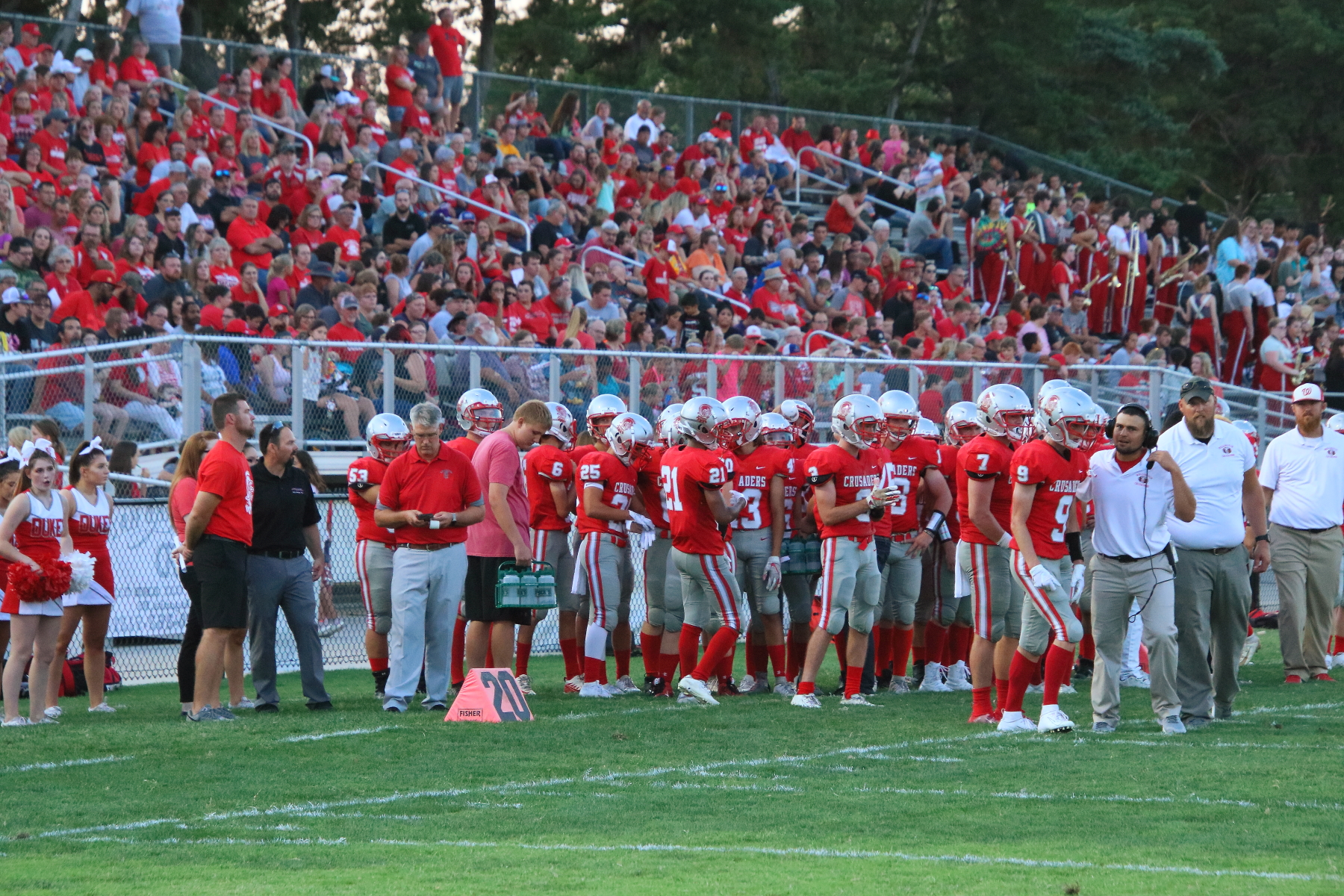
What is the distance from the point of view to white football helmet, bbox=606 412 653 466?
12.0m

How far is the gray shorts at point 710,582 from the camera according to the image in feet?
37.8

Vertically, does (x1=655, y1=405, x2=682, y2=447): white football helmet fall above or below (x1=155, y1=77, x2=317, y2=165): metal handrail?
below

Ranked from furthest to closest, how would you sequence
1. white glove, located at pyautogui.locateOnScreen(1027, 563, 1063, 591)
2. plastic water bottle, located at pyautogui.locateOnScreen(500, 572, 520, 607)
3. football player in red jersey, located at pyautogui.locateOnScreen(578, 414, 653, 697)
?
football player in red jersey, located at pyautogui.locateOnScreen(578, 414, 653, 697), plastic water bottle, located at pyautogui.locateOnScreen(500, 572, 520, 607), white glove, located at pyautogui.locateOnScreen(1027, 563, 1063, 591)

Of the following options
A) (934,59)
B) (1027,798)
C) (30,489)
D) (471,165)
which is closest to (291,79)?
(471,165)

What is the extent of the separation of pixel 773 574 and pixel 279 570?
325 centimetres

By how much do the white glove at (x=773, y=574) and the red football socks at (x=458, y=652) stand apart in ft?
7.11

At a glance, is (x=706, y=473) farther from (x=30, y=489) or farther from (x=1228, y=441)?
(x=30, y=489)

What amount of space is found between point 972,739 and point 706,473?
99.2 inches

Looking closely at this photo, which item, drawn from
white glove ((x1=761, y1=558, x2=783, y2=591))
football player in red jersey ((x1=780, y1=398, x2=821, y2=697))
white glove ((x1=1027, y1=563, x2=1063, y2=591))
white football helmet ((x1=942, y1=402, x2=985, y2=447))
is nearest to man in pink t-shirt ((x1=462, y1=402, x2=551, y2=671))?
white glove ((x1=761, y1=558, x2=783, y2=591))

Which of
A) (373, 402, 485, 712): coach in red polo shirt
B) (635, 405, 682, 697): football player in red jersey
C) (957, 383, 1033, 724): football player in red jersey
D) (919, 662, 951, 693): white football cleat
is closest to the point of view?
(957, 383, 1033, 724): football player in red jersey

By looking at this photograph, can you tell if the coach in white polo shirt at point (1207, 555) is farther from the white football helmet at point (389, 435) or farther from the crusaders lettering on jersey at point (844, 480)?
the white football helmet at point (389, 435)

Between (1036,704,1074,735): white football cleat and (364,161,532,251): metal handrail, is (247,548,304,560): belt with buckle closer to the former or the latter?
(1036,704,1074,735): white football cleat

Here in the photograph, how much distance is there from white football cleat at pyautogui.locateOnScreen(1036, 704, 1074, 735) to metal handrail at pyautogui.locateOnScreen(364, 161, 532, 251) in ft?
39.2

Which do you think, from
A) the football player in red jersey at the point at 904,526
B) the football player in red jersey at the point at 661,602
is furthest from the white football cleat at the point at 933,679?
the football player in red jersey at the point at 661,602
